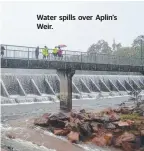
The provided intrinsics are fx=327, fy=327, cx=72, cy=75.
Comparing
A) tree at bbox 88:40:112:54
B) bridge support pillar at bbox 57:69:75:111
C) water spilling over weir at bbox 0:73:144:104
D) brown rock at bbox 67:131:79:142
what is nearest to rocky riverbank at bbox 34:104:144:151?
brown rock at bbox 67:131:79:142

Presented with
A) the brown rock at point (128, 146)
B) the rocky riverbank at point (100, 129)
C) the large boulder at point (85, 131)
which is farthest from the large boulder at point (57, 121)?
the brown rock at point (128, 146)

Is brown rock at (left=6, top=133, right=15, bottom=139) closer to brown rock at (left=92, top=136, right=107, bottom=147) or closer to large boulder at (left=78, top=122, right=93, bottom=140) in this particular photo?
large boulder at (left=78, top=122, right=93, bottom=140)

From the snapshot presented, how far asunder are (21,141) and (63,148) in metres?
1.92

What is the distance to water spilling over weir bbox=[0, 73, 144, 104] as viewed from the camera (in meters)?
30.7

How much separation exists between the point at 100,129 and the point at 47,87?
18288 mm

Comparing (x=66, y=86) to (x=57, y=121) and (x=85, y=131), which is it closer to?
(x=57, y=121)

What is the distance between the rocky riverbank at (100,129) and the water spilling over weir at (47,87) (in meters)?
11.6

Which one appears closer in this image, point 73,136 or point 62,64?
point 73,136

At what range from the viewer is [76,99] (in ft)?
111

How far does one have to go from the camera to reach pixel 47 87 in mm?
34625

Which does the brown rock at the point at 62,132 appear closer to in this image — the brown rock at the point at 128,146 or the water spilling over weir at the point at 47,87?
the brown rock at the point at 128,146

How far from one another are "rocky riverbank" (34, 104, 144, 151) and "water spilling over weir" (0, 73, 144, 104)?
38.2 feet

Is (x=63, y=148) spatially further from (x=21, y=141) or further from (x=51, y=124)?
(x=51, y=124)

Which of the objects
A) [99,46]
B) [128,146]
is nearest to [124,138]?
[128,146]
